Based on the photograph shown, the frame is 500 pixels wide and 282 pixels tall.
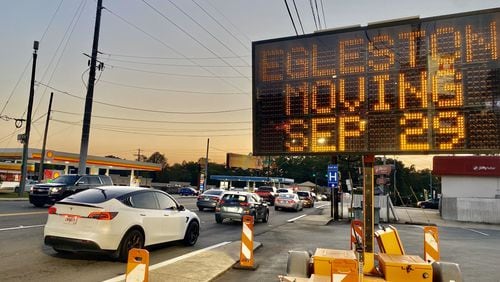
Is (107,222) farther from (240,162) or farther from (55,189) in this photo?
(240,162)

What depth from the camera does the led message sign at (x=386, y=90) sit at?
6371mm

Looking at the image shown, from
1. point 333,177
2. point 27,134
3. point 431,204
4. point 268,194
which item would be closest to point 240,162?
point 431,204

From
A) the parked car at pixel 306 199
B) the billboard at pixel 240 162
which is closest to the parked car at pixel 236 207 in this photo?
the parked car at pixel 306 199

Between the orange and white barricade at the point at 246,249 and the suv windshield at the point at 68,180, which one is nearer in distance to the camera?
the orange and white barricade at the point at 246,249

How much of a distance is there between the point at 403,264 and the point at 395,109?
267 cm

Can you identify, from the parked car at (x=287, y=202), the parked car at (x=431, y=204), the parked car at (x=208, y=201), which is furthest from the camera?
the parked car at (x=431, y=204)

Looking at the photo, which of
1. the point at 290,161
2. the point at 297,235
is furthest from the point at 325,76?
the point at 290,161

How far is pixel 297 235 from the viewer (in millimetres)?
14820

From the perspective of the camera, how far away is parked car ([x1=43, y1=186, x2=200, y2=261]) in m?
7.73

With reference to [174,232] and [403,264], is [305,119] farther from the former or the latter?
[174,232]

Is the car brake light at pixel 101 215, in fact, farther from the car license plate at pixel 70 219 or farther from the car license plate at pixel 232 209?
the car license plate at pixel 232 209

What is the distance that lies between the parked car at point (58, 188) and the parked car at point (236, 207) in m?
7.32

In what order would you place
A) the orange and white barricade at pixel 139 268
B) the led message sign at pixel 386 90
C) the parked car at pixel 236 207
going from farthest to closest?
the parked car at pixel 236 207, the led message sign at pixel 386 90, the orange and white barricade at pixel 139 268

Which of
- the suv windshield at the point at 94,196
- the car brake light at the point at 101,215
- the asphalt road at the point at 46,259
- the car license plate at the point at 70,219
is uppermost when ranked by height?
the suv windshield at the point at 94,196
